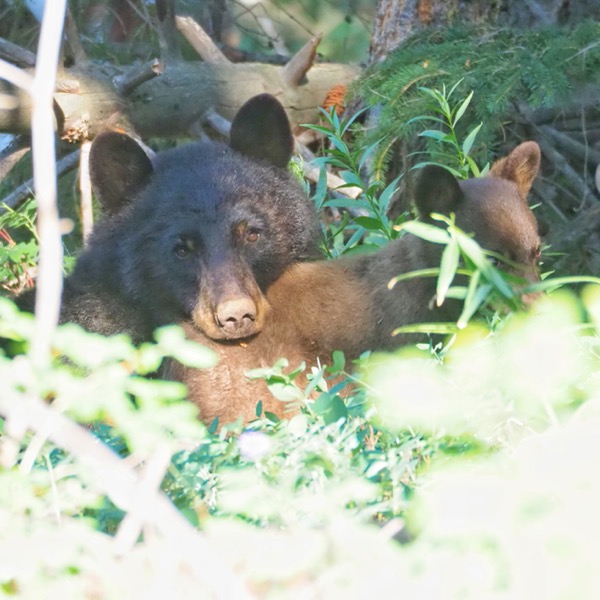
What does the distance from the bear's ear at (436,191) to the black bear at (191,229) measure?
78cm

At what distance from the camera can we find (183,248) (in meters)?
4.80

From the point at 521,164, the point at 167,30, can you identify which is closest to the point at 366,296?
the point at 521,164

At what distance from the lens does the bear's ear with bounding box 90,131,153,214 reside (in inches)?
195

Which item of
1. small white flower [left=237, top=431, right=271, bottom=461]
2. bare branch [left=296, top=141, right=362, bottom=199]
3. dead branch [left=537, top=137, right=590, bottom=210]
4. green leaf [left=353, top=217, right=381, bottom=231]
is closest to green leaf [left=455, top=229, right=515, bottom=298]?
small white flower [left=237, top=431, right=271, bottom=461]

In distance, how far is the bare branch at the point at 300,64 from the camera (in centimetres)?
809

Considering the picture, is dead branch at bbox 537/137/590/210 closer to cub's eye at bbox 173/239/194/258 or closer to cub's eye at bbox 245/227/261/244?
cub's eye at bbox 245/227/261/244

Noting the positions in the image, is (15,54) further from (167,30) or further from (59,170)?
(167,30)

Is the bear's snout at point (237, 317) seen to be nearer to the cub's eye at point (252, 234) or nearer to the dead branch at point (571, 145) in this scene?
the cub's eye at point (252, 234)

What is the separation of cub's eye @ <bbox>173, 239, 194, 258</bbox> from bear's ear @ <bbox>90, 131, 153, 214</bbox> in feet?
1.41

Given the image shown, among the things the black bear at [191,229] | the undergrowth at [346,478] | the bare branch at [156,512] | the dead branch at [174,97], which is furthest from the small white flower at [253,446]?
the dead branch at [174,97]

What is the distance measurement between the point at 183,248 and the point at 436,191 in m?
1.15

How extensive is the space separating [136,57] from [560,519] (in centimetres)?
824

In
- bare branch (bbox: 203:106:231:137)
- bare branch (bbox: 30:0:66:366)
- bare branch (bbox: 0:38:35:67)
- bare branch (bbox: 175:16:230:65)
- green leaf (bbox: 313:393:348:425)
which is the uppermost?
bare branch (bbox: 30:0:66:366)

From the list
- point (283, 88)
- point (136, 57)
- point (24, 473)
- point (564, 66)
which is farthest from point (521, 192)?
point (136, 57)
